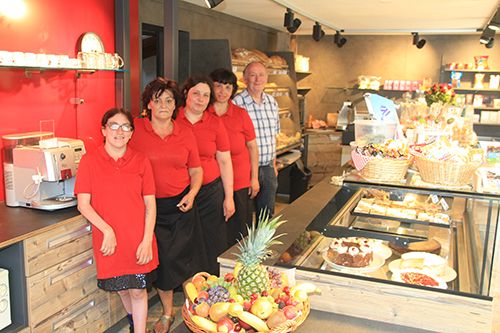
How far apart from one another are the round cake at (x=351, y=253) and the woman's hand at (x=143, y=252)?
1185 millimetres

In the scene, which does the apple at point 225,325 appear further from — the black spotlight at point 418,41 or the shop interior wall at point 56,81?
the black spotlight at point 418,41

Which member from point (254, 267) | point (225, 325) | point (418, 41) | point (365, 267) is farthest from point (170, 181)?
point (418, 41)

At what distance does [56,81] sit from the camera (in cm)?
378

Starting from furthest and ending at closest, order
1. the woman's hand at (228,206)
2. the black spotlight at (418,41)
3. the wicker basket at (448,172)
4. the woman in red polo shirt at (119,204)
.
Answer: the black spotlight at (418,41) → the woman's hand at (228,206) → the woman in red polo shirt at (119,204) → the wicker basket at (448,172)

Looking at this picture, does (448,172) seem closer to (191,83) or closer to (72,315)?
(191,83)

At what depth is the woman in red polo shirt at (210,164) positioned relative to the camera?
3787 millimetres

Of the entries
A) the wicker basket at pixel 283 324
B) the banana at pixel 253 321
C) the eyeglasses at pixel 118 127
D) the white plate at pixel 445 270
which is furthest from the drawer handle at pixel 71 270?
the white plate at pixel 445 270

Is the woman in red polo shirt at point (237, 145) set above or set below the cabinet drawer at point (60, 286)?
above

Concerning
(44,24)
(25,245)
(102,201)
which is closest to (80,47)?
(44,24)

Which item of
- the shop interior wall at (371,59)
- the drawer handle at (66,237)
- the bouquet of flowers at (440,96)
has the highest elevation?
the shop interior wall at (371,59)

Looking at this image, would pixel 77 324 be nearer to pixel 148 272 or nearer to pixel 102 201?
pixel 148 272

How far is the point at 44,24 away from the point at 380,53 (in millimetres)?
7494

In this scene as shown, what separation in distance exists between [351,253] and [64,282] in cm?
172

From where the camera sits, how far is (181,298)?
4.26 m
